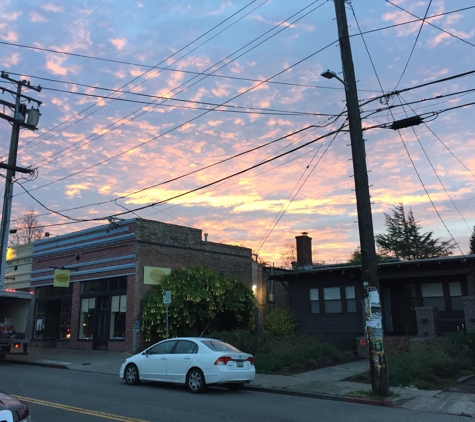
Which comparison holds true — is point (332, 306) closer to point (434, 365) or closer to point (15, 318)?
point (434, 365)

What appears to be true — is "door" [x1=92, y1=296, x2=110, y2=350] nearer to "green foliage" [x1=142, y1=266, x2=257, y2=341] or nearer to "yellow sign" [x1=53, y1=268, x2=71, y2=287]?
"yellow sign" [x1=53, y1=268, x2=71, y2=287]

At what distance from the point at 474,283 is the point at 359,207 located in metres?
10.2

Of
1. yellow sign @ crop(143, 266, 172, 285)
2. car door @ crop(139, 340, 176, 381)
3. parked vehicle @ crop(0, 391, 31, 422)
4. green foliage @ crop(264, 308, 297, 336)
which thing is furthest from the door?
parked vehicle @ crop(0, 391, 31, 422)

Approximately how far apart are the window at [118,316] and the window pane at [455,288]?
1526 centimetres

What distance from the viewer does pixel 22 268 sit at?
3100 cm

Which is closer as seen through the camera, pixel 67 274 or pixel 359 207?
pixel 359 207

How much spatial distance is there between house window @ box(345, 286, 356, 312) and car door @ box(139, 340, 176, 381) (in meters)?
11.7

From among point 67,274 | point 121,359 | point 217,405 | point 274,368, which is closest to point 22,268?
point 67,274

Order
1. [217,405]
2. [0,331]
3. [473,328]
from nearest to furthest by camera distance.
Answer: [217,405] < [473,328] < [0,331]

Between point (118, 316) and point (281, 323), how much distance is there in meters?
8.29

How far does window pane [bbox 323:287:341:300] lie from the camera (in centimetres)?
2270

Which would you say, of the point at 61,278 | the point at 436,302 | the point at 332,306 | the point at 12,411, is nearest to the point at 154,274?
the point at 61,278

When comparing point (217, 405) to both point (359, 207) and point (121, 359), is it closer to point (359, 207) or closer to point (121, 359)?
point (359, 207)

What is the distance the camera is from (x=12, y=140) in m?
25.0
